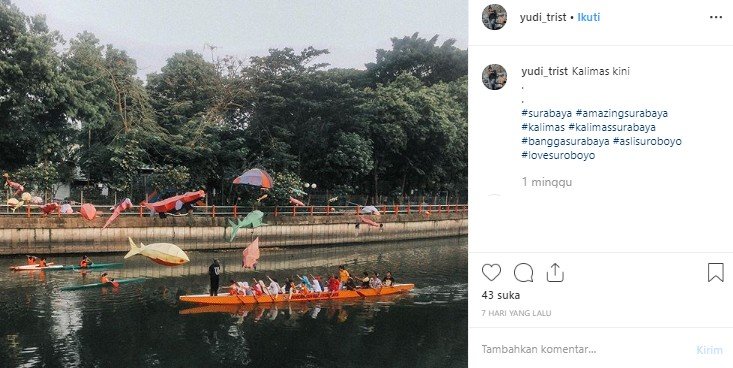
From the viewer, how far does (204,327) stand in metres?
17.5

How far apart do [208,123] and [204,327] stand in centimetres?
2217

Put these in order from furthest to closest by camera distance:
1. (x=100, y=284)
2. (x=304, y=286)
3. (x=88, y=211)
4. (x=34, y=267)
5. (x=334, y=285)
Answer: (x=88, y=211), (x=34, y=267), (x=100, y=284), (x=334, y=285), (x=304, y=286)

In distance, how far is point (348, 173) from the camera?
135 feet

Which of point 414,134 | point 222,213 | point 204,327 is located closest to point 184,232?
point 222,213

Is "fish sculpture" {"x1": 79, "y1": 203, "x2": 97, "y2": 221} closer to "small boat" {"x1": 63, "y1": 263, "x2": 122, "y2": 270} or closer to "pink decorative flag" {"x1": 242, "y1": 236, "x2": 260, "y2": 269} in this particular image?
"small boat" {"x1": 63, "y1": 263, "x2": 122, "y2": 270}

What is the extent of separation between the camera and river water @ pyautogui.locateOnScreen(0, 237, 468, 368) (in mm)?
14484

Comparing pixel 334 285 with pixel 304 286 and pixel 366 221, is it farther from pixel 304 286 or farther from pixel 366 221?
pixel 366 221
